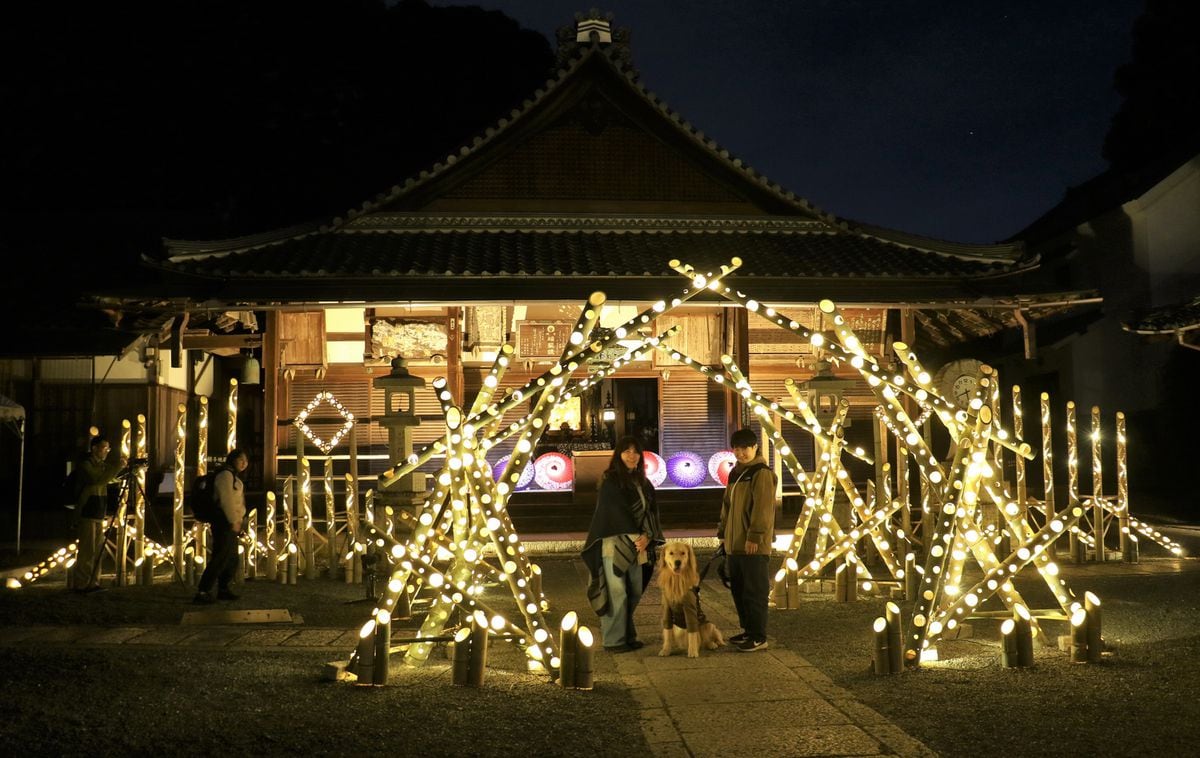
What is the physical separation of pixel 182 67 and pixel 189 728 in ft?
138

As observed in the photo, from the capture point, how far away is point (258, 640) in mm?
8680

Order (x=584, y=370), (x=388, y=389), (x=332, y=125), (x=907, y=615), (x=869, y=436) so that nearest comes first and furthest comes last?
(x=907, y=615), (x=388, y=389), (x=584, y=370), (x=869, y=436), (x=332, y=125)

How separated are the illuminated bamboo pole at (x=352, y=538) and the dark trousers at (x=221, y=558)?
6.01 feet

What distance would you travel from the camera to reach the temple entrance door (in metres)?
19.2

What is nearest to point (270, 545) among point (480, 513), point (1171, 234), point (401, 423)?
point (401, 423)

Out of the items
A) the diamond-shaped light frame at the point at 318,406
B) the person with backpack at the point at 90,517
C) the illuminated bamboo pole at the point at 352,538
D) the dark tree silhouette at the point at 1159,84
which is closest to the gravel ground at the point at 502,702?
the person with backpack at the point at 90,517

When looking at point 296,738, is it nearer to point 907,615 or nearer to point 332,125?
point 907,615

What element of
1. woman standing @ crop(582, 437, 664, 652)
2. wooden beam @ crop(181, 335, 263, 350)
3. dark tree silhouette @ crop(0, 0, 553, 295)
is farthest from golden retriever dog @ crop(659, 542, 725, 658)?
dark tree silhouette @ crop(0, 0, 553, 295)

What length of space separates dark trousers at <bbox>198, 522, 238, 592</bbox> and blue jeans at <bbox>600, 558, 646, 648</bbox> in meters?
4.99

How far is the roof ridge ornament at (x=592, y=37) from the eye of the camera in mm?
17250

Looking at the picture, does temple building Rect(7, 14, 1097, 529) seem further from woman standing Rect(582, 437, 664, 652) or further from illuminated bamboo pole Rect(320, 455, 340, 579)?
woman standing Rect(582, 437, 664, 652)

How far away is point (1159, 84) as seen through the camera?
30.3m

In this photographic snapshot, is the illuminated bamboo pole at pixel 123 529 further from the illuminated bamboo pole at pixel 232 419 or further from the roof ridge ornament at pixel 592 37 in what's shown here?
the roof ridge ornament at pixel 592 37

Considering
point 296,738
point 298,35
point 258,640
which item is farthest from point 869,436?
point 298,35
